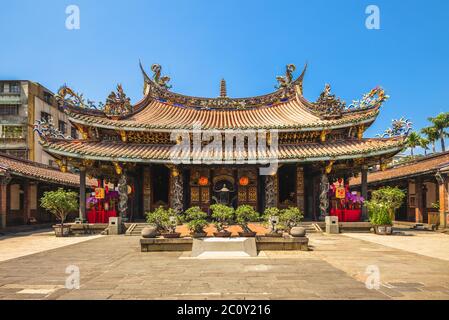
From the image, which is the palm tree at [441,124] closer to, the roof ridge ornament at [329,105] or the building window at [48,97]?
the roof ridge ornament at [329,105]

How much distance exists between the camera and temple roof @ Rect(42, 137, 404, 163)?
17.1 metres

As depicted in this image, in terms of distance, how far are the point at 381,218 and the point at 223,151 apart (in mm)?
9355

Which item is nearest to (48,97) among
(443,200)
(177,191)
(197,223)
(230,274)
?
(177,191)

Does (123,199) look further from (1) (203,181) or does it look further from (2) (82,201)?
(1) (203,181)

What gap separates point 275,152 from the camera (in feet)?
62.1

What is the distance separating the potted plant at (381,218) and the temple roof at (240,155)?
266 centimetres

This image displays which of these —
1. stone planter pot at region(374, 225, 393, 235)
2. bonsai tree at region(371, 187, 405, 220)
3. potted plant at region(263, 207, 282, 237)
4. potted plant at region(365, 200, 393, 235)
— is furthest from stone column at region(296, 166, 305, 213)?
potted plant at region(263, 207, 282, 237)

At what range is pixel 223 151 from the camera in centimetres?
1953

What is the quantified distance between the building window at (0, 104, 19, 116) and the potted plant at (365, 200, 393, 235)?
3880cm

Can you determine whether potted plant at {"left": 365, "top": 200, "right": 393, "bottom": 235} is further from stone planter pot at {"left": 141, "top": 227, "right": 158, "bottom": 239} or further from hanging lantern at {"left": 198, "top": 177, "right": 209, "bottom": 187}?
stone planter pot at {"left": 141, "top": 227, "right": 158, "bottom": 239}

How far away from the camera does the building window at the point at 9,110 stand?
3750 centimetres

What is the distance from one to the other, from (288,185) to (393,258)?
1178 cm

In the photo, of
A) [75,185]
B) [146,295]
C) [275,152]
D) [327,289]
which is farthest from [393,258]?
[75,185]
